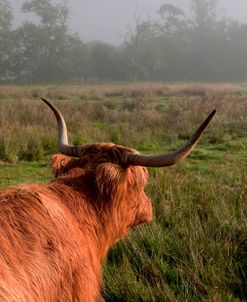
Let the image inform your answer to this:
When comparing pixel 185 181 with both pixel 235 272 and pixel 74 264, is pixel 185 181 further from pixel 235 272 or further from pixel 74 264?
pixel 74 264

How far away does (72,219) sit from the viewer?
8.63 feet

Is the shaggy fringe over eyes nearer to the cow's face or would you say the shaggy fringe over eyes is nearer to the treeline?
the cow's face

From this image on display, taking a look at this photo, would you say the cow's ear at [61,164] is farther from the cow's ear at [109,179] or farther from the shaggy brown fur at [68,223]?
the cow's ear at [109,179]

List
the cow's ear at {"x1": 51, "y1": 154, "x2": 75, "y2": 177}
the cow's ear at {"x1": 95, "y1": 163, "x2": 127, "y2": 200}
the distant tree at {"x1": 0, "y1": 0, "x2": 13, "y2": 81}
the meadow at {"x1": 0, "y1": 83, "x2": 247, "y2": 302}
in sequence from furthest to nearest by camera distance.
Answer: the distant tree at {"x1": 0, "y1": 0, "x2": 13, "y2": 81} → the meadow at {"x1": 0, "y1": 83, "x2": 247, "y2": 302} → the cow's ear at {"x1": 51, "y1": 154, "x2": 75, "y2": 177} → the cow's ear at {"x1": 95, "y1": 163, "x2": 127, "y2": 200}

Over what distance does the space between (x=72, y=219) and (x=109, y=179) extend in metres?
0.34

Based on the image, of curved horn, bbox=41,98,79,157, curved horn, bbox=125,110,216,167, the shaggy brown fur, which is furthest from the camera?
curved horn, bbox=41,98,79,157

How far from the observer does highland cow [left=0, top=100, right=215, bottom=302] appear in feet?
7.27

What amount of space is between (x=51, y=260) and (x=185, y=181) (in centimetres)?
417

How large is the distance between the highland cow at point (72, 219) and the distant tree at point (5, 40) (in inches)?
2221

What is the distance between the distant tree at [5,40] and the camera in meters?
59.4

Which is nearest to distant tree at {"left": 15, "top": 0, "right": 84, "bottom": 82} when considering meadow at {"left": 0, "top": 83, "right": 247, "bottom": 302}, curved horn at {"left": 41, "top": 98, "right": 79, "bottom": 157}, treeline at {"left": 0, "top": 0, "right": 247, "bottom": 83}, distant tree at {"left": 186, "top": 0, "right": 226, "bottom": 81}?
treeline at {"left": 0, "top": 0, "right": 247, "bottom": 83}

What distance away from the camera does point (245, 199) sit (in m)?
5.26

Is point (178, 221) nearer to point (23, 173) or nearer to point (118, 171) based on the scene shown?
point (118, 171)

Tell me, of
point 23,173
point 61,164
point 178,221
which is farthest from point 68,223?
point 23,173
